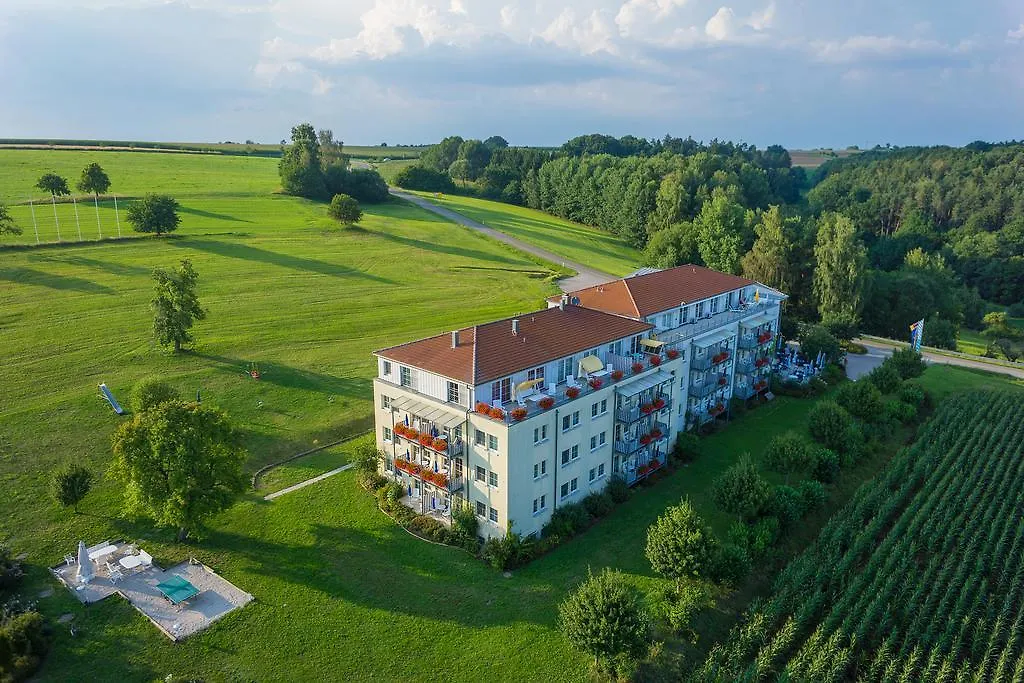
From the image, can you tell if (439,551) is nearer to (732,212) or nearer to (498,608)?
(498,608)

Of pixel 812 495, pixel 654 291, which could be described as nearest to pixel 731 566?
pixel 812 495

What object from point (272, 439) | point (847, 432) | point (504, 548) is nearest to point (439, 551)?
point (504, 548)

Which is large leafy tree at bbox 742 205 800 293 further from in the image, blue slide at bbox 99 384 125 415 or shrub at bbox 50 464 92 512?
shrub at bbox 50 464 92 512

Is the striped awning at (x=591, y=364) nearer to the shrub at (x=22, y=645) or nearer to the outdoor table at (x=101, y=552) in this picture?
the outdoor table at (x=101, y=552)

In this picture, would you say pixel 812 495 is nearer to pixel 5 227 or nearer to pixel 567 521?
pixel 567 521

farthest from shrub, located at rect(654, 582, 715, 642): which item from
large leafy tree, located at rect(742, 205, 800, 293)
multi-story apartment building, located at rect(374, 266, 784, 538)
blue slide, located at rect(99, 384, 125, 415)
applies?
large leafy tree, located at rect(742, 205, 800, 293)
